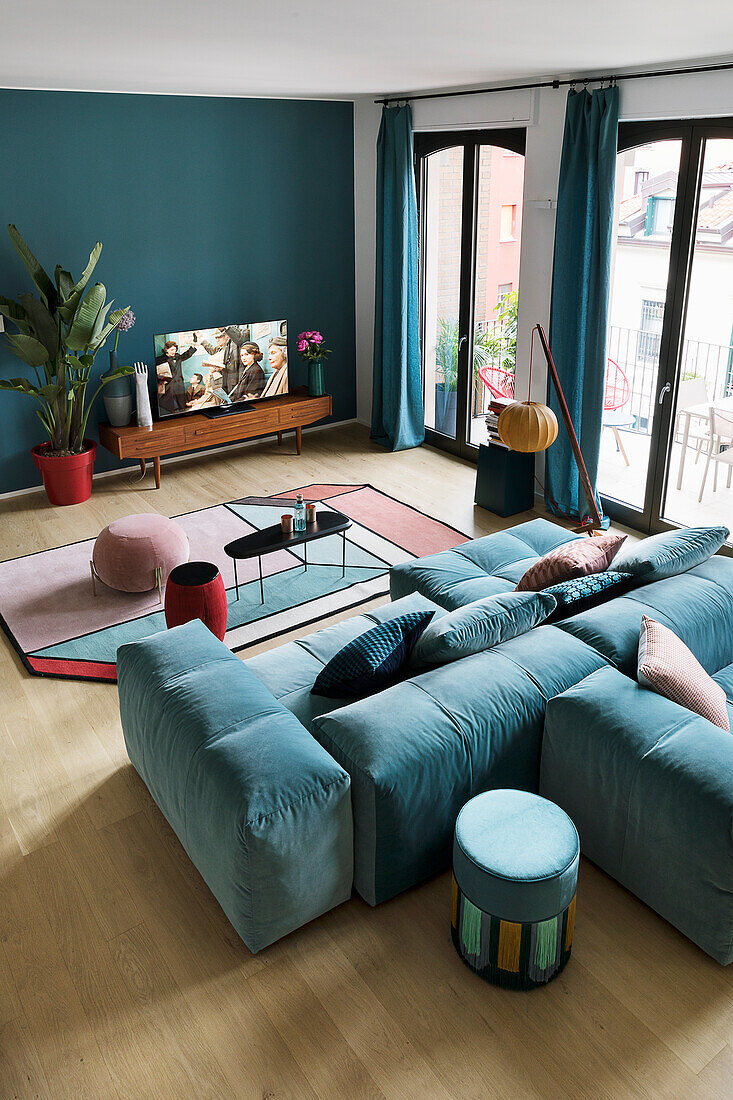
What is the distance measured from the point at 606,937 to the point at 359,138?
6030 mm

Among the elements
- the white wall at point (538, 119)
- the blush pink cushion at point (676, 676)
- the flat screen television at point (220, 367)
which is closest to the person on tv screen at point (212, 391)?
the flat screen television at point (220, 367)

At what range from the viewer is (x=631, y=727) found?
2.62 metres

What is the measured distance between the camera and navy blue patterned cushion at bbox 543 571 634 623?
3258mm

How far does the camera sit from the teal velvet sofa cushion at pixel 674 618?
10.1 ft

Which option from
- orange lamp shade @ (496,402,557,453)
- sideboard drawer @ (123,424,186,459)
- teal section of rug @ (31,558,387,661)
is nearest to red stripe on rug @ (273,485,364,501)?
teal section of rug @ (31,558,387,661)

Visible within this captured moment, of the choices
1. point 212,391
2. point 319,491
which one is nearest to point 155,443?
point 212,391

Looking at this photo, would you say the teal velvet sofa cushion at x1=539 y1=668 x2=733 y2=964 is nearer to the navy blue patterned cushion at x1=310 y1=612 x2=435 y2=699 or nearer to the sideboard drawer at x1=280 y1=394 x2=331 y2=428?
the navy blue patterned cushion at x1=310 y1=612 x2=435 y2=699

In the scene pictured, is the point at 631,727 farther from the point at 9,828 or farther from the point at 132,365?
the point at 132,365

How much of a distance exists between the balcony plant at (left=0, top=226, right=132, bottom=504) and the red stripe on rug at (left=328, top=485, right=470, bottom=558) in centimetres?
173

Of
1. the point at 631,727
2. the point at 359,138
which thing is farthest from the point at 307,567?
the point at 359,138

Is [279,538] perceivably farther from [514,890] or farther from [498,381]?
[514,890]

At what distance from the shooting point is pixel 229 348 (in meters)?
6.40

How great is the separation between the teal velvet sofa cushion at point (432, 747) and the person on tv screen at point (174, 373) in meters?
3.86

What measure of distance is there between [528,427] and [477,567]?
3.58 ft
